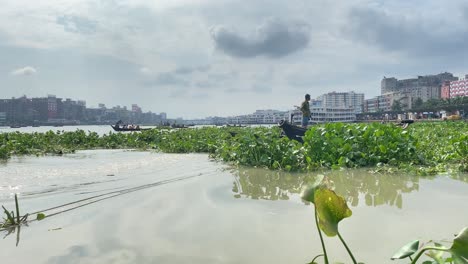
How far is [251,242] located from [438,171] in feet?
15.5

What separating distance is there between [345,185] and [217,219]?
244cm

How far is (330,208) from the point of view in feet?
4.73

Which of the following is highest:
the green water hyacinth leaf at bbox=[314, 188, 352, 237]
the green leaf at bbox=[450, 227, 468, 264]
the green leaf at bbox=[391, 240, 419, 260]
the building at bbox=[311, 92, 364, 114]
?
the building at bbox=[311, 92, 364, 114]

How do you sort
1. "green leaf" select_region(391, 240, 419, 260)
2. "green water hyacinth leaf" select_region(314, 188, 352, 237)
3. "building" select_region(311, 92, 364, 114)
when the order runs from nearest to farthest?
1. "green leaf" select_region(391, 240, 419, 260)
2. "green water hyacinth leaf" select_region(314, 188, 352, 237)
3. "building" select_region(311, 92, 364, 114)

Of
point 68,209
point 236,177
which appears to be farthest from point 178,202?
point 236,177

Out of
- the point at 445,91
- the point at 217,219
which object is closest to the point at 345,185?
the point at 217,219

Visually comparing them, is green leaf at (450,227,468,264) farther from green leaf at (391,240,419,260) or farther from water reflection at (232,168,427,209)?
water reflection at (232,168,427,209)

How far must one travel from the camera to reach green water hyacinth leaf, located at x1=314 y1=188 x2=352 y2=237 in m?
1.42

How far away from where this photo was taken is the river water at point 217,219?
243 cm

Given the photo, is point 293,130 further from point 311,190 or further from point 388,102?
point 388,102

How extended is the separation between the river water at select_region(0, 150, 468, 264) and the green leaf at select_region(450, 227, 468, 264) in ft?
3.52

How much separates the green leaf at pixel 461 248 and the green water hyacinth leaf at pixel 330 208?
0.38 metres

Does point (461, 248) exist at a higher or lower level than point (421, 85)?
lower

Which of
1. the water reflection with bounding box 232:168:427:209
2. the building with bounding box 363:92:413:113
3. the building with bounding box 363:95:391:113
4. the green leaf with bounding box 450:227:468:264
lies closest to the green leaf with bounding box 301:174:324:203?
the green leaf with bounding box 450:227:468:264
